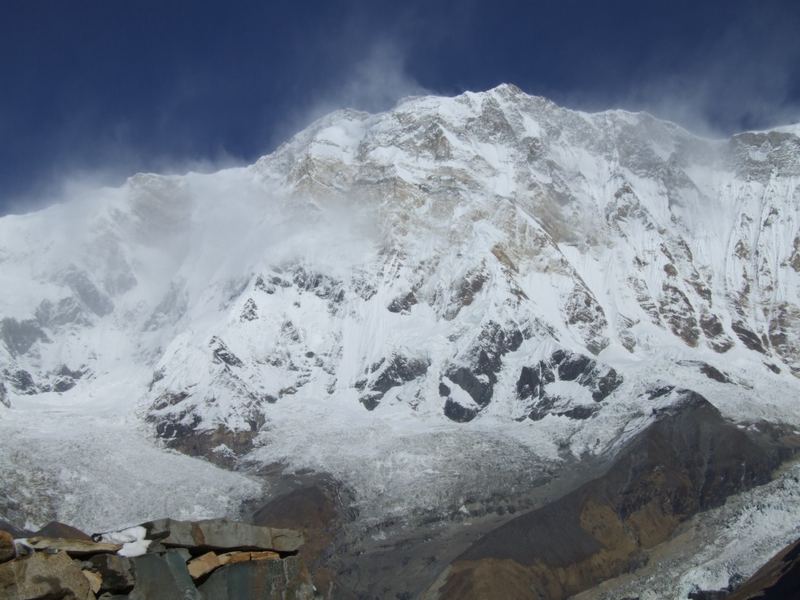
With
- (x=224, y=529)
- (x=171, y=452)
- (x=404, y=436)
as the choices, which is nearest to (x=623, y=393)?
(x=404, y=436)

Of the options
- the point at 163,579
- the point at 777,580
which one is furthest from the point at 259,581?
the point at 777,580

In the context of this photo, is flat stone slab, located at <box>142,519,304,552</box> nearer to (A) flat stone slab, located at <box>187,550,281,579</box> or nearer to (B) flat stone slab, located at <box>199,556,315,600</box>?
(A) flat stone slab, located at <box>187,550,281,579</box>

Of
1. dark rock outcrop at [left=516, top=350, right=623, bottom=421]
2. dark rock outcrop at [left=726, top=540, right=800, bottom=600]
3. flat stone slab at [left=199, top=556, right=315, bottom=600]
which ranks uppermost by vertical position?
dark rock outcrop at [left=516, top=350, right=623, bottom=421]

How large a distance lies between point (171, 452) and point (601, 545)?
8148cm

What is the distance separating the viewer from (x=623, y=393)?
622ft

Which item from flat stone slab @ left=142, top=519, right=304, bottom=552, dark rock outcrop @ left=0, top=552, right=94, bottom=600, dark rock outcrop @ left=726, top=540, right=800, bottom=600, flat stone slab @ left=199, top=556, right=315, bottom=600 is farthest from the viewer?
dark rock outcrop @ left=726, top=540, right=800, bottom=600

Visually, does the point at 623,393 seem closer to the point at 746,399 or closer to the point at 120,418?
the point at 746,399

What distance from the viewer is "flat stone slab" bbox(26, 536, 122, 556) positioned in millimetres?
12328

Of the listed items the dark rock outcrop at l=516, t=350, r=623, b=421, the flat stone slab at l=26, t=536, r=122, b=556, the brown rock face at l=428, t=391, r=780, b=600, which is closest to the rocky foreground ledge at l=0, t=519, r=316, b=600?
the flat stone slab at l=26, t=536, r=122, b=556

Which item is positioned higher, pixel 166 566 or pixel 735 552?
pixel 166 566

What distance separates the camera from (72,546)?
12.6 m

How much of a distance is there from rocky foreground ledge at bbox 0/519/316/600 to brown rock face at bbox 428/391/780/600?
358 feet

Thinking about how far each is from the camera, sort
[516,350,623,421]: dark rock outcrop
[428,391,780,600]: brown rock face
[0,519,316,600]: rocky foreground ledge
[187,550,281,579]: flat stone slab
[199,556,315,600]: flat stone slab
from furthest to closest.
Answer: [516,350,623,421]: dark rock outcrop < [428,391,780,600]: brown rock face < [199,556,315,600]: flat stone slab < [187,550,281,579]: flat stone slab < [0,519,316,600]: rocky foreground ledge

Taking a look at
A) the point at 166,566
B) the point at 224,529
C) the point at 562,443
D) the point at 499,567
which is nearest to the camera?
the point at 166,566
